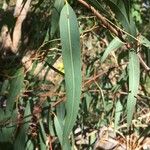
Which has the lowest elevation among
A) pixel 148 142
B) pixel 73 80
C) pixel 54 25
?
pixel 148 142

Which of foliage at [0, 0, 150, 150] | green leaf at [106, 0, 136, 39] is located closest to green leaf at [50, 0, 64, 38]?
foliage at [0, 0, 150, 150]

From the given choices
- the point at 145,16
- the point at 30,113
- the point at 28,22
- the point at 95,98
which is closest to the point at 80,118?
the point at 95,98

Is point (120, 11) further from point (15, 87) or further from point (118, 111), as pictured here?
point (118, 111)

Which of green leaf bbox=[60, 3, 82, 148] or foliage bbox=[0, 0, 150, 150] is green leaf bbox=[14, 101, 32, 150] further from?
green leaf bbox=[60, 3, 82, 148]

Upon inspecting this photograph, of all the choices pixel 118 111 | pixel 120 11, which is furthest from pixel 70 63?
pixel 118 111

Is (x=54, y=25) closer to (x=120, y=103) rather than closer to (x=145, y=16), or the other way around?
(x=120, y=103)
